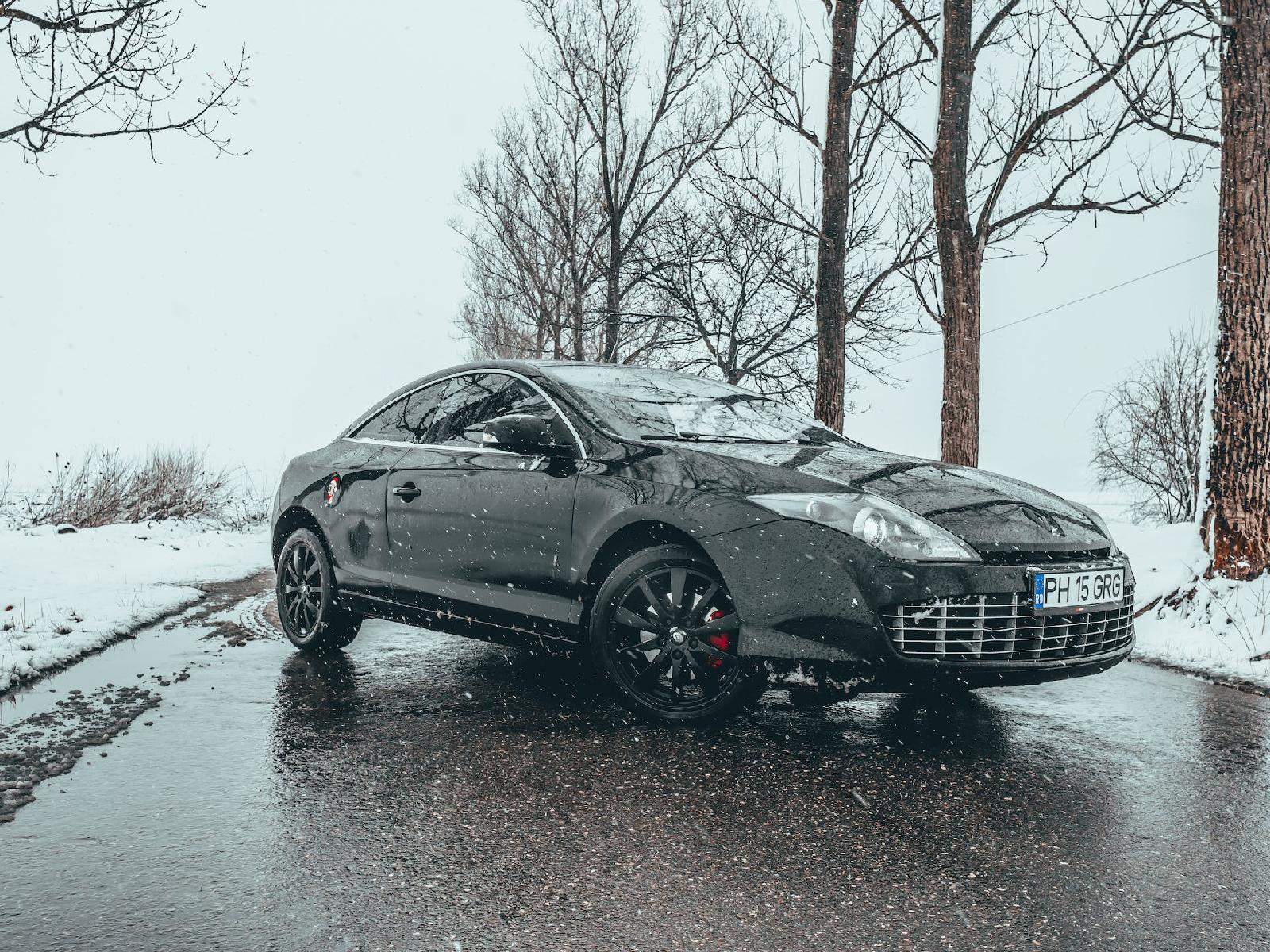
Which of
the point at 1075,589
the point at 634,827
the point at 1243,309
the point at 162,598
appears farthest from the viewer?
the point at 162,598

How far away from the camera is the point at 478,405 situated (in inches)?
205

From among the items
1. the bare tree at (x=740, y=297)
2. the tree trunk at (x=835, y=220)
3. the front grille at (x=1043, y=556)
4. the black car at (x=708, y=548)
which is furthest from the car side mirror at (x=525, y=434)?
the bare tree at (x=740, y=297)

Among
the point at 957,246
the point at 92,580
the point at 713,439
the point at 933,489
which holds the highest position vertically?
the point at 957,246

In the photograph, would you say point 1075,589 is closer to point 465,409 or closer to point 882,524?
point 882,524

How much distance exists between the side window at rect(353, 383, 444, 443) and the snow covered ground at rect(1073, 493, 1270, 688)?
172 inches

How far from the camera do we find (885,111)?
43.2 feet

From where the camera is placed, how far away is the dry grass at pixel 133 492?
1600cm

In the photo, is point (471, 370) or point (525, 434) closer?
point (525, 434)

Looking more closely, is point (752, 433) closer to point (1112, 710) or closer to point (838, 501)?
point (838, 501)

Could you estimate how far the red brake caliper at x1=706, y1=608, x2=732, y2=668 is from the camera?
13.0ft

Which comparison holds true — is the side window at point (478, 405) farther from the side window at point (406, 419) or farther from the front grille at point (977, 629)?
the front grille at point (977, 629)

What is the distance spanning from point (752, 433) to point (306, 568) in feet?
9.11

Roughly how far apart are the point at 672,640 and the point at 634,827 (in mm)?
1068

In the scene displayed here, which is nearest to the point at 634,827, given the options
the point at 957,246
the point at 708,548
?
the point at 708,548
